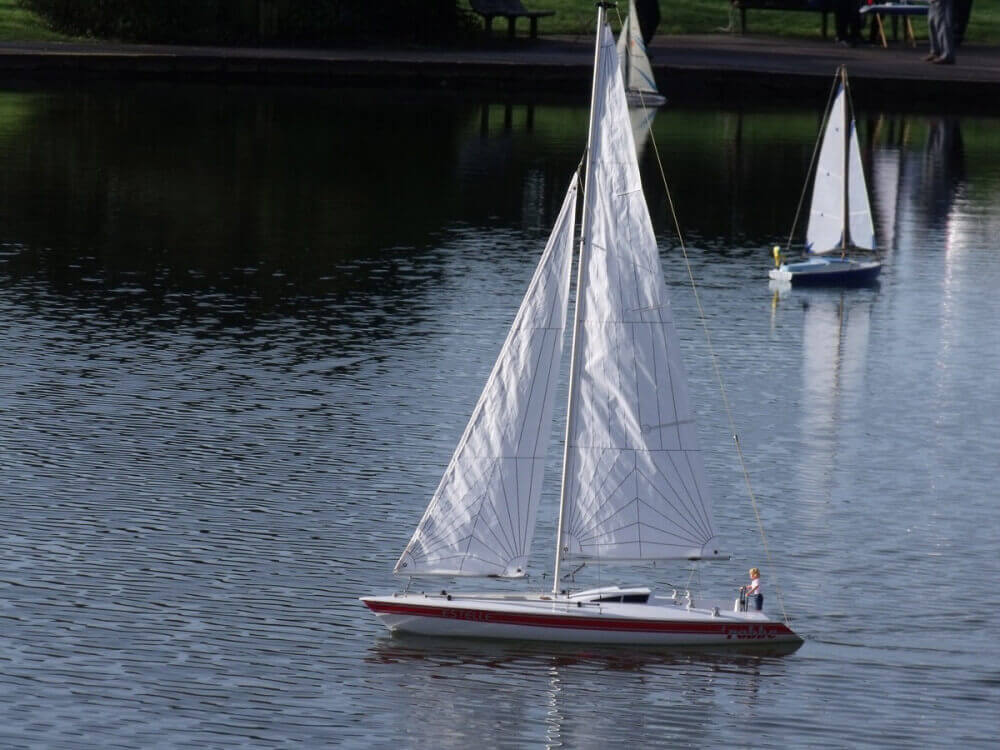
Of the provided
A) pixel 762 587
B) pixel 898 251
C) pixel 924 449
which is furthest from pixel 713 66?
pixel 762 587

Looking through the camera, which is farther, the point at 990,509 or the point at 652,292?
the point at 990,509

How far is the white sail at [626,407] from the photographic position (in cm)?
2609

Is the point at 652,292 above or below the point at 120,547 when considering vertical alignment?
above

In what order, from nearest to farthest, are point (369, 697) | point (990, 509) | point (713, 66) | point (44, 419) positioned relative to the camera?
point (369, 697), point (990, 509), point (44, 419), point (713, 66)

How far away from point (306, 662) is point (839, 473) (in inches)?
526

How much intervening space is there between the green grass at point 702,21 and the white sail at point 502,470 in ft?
231

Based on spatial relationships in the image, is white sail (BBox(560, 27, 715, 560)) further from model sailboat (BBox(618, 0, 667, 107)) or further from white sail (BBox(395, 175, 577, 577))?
model sailboat (BBox(618, 0, 667, 107))

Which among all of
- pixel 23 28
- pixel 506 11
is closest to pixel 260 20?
pixel 23 28

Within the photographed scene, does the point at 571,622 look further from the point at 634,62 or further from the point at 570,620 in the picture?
the point at 634,62

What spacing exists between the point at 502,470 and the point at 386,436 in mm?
11838

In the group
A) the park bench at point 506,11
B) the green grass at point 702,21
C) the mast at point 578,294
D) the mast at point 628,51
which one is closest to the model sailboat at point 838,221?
the mast at point 628,51

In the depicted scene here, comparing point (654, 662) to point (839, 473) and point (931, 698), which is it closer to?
point (931, 698)

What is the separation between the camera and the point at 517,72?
85.4 meters

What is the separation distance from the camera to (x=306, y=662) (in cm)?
2689
